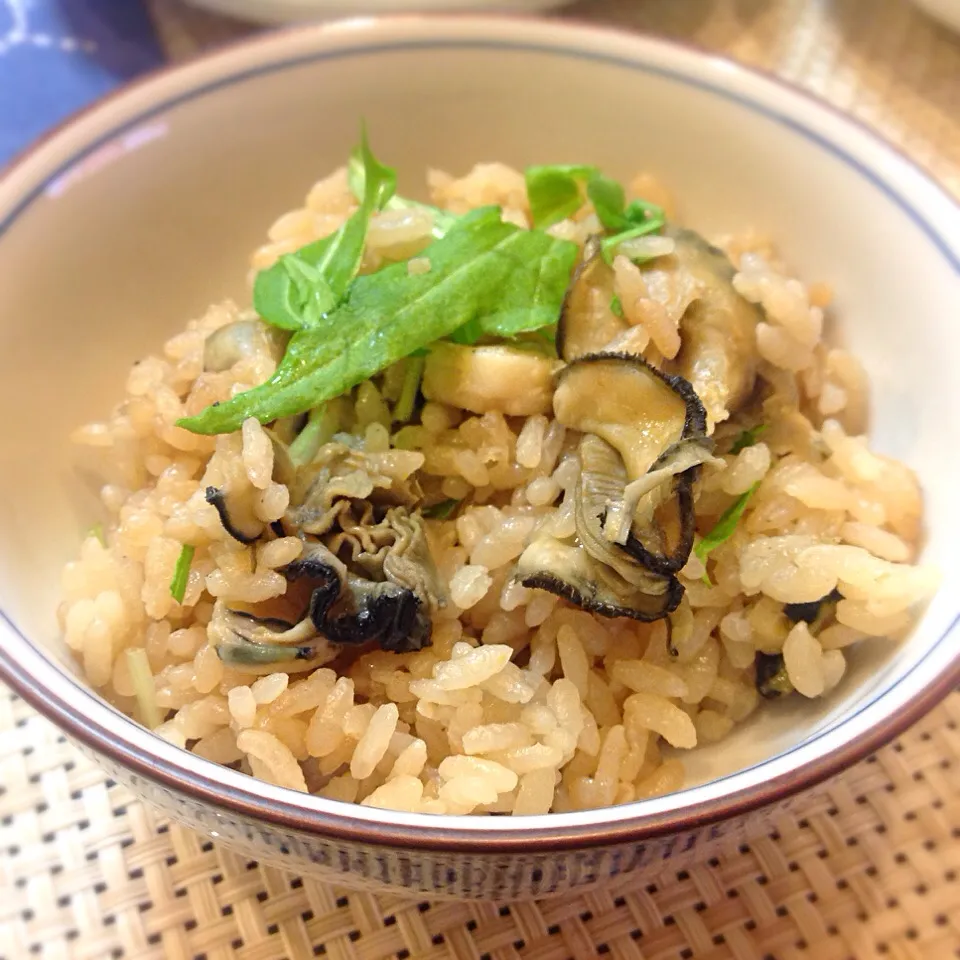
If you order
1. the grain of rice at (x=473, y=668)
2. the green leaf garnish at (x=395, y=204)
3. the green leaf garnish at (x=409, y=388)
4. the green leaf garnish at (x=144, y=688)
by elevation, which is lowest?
the green leaf garnish at (x=144, y=688)

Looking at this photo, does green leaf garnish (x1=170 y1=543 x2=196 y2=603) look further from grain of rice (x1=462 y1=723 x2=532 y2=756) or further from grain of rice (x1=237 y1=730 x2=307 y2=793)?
grain of rice (x1=462 y1=723 x2=532 y2=756)

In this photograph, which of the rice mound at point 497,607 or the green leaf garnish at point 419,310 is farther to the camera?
the green leaf garnish at point 419,310

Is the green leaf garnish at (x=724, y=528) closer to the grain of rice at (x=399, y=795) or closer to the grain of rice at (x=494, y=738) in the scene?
the grain of rice at (x=494, y=738)

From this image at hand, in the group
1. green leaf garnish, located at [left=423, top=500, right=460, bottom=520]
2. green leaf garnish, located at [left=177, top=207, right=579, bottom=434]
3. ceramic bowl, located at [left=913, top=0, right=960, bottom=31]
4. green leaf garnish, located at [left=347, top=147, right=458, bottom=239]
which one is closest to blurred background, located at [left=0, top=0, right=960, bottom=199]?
ceramic bowl, located at [left=913, top=0, right=960, bottom=31]

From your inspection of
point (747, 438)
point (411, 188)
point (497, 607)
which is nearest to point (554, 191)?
point (411, 188)

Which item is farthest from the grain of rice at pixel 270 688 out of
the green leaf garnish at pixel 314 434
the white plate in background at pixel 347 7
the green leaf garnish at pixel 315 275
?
the white plate in background at pixel 347 7

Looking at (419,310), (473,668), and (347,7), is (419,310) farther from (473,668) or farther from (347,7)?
(347,7)

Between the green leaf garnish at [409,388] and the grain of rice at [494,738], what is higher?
the green leaf garnish at [409,388]

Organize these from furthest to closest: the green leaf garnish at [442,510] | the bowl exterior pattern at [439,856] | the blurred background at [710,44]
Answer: the blurred background at [710,44], the green leaf garnish at [442,510], the bowl exterior pattern at [439,856]
